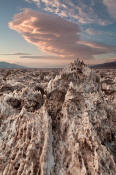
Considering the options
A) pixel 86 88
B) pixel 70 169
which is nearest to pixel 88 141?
pixel 70 169

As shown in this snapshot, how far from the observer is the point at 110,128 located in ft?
25.8

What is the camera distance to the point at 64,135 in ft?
24.3

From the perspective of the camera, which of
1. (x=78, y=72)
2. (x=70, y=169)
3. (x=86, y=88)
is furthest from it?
(x=78, y=72)

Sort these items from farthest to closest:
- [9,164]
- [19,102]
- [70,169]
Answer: [19,102] < [9,164] < [70,169]

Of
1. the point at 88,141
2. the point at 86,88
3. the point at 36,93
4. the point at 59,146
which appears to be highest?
the point at 86,88

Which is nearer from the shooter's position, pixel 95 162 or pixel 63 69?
pixel 95 162

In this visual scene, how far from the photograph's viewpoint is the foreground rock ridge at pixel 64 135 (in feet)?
20.3

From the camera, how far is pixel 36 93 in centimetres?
1202

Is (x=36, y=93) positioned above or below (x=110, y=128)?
above

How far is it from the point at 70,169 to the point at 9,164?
2.79 metres

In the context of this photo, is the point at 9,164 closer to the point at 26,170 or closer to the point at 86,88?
the point at 26,170

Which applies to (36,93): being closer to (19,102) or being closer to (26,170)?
(19,102)

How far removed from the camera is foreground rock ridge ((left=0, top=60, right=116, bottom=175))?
619 cm

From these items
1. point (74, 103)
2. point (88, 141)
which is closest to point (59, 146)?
point (88, 141)
